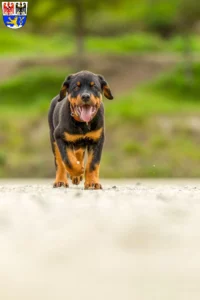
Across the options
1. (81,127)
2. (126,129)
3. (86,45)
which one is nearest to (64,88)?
(81,127)

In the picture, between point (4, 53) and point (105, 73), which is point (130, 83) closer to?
point (105, 73)

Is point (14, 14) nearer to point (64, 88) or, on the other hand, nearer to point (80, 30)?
point (64, 88)

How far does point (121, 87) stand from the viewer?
4322 centimetres

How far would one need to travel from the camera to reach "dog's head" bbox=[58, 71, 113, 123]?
12664 mm

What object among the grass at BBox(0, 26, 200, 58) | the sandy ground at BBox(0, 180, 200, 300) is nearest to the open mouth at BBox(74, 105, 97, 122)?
the sandy ground at BBox(0, 180, 200, 300)

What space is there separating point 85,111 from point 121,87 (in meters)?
30.5

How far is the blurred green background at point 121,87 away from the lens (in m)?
31.9

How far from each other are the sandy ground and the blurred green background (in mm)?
18882

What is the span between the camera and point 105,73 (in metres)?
44.7

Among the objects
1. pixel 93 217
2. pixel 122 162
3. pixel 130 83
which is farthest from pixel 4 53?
pixel 93 217

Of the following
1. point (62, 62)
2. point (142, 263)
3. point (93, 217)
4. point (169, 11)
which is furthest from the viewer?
point (169, 11)

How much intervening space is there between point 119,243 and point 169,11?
4224 cm

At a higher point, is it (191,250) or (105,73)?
(105,73)

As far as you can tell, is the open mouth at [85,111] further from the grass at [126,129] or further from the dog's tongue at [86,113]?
the grass at [126,129]
